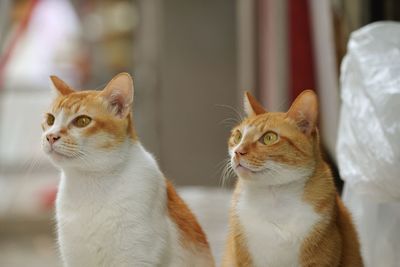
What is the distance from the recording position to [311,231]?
3.14ft

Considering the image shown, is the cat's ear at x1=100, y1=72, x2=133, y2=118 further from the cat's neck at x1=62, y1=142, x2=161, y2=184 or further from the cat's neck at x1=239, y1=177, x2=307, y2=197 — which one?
the cat's neck at x1=239, y1=177, x2=307, y2=197

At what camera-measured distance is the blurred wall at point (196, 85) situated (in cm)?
346

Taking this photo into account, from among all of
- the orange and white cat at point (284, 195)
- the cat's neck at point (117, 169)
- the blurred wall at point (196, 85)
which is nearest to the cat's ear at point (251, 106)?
the orange and white cat at point (284, 195)

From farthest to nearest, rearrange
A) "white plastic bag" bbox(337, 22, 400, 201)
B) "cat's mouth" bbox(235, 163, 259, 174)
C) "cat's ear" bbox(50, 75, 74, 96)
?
"white plastic bag" bbox(337, 22, 400, 201), "cat's ear" bbox(50, 75, 74, 96), "cat's mouth" bbox(235, 163, 259, 174)

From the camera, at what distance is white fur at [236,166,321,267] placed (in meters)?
0.96

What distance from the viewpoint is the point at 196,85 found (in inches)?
137

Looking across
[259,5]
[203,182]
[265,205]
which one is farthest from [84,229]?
[203,182]

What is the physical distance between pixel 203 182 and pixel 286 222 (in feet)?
8.40

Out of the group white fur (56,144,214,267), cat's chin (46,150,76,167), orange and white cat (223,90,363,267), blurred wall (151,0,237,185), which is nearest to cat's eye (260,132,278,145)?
orange and white cat (223,90,363,267)

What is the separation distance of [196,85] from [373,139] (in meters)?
2.33

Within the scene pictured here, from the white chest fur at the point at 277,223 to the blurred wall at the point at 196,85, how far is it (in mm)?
2461

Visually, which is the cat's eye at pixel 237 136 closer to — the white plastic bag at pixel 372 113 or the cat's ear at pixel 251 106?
the cat's ear at pixel 251 106

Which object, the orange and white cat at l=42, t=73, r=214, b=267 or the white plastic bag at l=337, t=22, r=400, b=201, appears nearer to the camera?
the orange and white cat at l=42, t=73, r=214, b=267

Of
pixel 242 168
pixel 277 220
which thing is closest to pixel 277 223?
pixel 277 220
